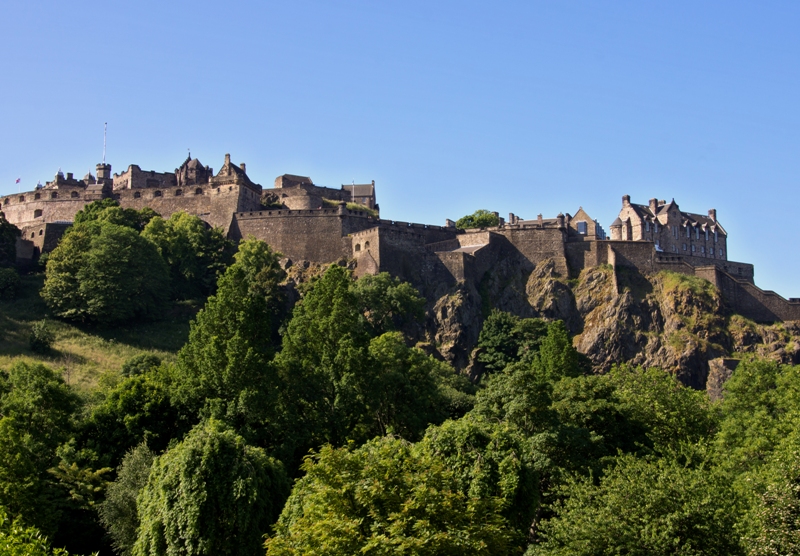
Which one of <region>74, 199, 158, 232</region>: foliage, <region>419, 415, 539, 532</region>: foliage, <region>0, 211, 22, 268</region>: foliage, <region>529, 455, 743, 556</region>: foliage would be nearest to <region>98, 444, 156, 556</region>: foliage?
<region>419, 415, 539, 532</region>: foliage

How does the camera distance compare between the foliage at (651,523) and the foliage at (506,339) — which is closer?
the foliage at (651,523)

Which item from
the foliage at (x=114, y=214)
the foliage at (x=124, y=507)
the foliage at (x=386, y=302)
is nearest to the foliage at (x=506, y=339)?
the foliage at (x=386, y=302)

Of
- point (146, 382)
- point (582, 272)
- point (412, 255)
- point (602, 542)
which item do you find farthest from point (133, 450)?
point (582, 272)

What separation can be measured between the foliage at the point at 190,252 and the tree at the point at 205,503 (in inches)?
1770

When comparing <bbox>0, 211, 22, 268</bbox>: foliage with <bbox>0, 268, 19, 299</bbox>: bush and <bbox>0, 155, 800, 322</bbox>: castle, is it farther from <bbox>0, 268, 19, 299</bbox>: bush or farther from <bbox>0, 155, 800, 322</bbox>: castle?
<bbox>0, 268, 19, 299</bbox>: bush

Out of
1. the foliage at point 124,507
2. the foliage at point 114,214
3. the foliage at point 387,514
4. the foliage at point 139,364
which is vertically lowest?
the foliage at point 124,507

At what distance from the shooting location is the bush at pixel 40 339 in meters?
65.1

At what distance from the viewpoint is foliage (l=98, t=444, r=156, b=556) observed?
36.6 m

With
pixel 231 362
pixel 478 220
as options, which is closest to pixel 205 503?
pixel 231 362

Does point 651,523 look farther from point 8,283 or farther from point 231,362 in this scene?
point 8,283

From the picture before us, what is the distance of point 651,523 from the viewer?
3038cm

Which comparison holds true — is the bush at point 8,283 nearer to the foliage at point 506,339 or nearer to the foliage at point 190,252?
the foliage at point 190,252

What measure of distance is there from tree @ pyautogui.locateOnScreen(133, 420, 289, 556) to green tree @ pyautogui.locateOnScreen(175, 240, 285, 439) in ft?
25.1

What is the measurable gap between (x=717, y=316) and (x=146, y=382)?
48.5 meters
